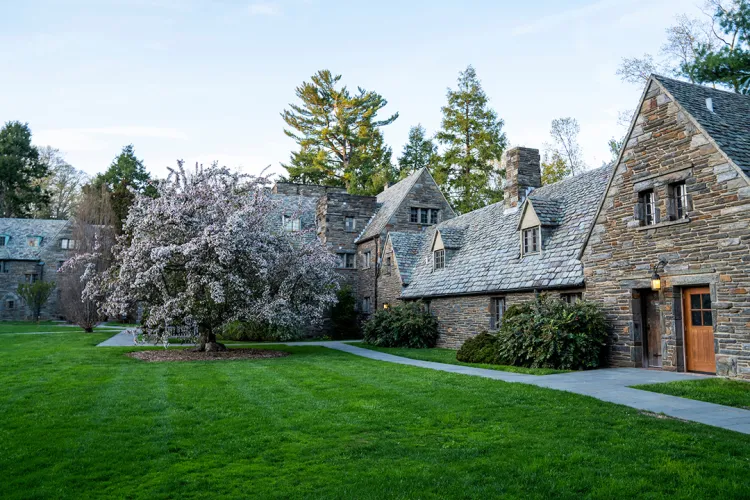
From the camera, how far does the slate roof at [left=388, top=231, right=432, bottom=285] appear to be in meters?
28.0

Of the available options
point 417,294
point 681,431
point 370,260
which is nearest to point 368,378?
point 681,431

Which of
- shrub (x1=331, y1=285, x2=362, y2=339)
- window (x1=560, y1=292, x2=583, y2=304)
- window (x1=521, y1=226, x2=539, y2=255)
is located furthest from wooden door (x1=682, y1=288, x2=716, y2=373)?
shrub (x1=331, y1=285, x2=362, y2=339)

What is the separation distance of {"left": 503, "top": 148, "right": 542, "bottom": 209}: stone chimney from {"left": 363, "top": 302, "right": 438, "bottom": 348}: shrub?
576 centimetres

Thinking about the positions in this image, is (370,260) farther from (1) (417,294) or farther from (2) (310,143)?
(2) (310,143)

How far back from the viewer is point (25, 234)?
160 feet

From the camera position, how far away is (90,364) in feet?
52.4

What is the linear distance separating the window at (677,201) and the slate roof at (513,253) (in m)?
3.35

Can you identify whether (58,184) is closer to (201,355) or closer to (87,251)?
(87,251)

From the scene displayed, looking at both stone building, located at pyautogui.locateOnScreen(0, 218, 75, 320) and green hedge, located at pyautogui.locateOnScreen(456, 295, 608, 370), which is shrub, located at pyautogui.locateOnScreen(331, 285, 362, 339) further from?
stone building, located at pyautogui.locateOnScreen(0, 218, 75, 320)

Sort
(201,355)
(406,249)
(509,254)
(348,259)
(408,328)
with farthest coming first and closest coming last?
(348,259), (406,249), (408,328), (509,254), (201,355)

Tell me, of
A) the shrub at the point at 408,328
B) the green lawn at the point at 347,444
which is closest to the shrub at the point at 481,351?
the green lawn at the point at 347,444

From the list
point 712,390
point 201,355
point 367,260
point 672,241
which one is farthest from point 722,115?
point 367,260

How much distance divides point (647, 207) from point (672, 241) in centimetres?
136

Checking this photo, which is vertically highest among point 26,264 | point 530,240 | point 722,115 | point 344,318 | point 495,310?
point 722,115
